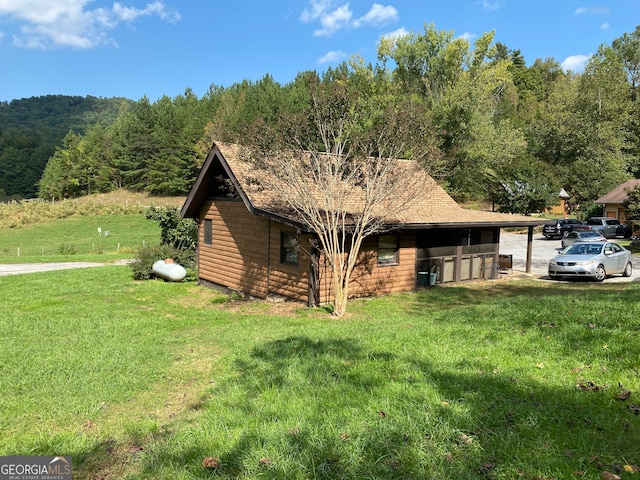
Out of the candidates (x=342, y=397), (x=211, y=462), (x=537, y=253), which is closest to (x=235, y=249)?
(x=342, y=397)

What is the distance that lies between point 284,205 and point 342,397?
29.6ft

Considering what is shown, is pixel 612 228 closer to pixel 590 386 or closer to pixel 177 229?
pixel 177 229

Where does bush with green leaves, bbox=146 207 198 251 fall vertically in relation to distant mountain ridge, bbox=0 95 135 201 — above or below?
below

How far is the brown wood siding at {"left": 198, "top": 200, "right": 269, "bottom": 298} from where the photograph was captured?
14.2m

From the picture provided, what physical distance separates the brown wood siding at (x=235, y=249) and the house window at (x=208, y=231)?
0.60 feet

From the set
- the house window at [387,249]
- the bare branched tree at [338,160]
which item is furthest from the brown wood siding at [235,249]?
the house window at [387,249]

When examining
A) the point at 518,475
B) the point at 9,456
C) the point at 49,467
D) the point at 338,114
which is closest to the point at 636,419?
the point at 518,475

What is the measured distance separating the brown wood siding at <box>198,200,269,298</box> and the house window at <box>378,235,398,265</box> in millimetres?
3746

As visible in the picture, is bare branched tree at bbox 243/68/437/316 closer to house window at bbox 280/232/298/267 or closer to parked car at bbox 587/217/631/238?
house window at bbox 280/232/298/267

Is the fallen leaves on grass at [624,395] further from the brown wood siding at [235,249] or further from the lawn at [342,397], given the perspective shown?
the brown wood siding at [235,249]

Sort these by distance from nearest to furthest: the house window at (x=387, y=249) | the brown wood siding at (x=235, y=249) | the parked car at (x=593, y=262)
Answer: the house window at (x=387, y=249) → the brown wood siding at (x=235, y=249) → the parked car at (x=593, y=262)

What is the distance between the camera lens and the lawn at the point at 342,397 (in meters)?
3.34

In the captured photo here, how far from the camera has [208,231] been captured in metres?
17.3

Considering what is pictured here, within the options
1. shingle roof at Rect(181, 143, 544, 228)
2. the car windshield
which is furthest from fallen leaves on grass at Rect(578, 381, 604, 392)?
the car windshield
